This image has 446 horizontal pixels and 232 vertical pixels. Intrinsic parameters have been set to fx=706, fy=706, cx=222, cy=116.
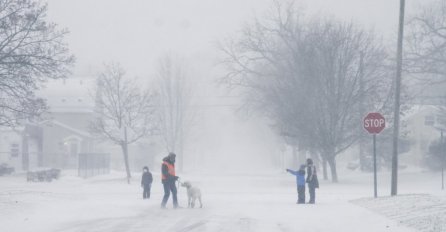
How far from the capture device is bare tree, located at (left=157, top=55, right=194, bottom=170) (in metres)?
72.9

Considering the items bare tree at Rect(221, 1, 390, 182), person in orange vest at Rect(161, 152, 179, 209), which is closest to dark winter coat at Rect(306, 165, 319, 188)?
person in orange vest at Rect(161, 152, 179, 209)

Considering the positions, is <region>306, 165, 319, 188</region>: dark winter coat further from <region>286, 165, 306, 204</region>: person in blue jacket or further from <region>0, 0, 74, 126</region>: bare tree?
<region>0, 0, 74, 126</region>: bare tree

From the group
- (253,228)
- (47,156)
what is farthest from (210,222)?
(47,156)

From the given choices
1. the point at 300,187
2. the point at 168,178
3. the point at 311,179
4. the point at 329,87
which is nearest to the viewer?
the point at 168,178

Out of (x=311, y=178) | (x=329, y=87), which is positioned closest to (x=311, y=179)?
(x=311, y=178)

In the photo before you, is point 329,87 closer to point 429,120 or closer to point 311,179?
point 311,179

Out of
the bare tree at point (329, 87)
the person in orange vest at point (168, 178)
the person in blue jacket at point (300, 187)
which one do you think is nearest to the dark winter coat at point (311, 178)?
the person in blue jacket at point (300, 187)

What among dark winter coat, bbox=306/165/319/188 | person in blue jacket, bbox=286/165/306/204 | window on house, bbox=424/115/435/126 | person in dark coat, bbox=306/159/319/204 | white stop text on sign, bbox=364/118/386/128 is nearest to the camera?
white stop text on sign, bbox=364/118/386/128

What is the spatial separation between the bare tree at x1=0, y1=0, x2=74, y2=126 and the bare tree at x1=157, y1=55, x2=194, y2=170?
43564 mm

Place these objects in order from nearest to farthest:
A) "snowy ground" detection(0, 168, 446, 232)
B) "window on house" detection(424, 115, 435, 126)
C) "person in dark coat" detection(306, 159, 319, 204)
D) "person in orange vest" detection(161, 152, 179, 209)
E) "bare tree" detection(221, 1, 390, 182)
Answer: "snowy ground" detection(0, 168, 446, 232) → "person in orange vest" detection(161, 152, 179, 209) → "person in dark coat" detection(306, 159, 319, 204) → "bare tree" detection(221, 1, 390, 182) → "window on house" detection(424, 115, 435, 126)

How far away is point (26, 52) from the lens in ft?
87.2

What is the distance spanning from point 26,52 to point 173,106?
4824 cm

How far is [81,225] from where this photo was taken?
16531mm

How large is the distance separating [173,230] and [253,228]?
1.74 meters
